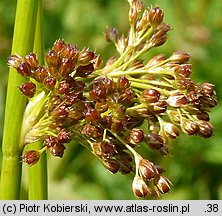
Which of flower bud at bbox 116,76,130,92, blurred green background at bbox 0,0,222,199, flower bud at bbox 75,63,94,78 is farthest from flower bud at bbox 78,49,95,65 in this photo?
blurred green background at bbox 0,0,222,199

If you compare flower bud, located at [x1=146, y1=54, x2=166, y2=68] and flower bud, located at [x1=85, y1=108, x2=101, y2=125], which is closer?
flower bud, located at [x1=85, y1=108, x2=101, y2=125]

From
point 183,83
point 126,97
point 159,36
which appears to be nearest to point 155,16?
point 159,36

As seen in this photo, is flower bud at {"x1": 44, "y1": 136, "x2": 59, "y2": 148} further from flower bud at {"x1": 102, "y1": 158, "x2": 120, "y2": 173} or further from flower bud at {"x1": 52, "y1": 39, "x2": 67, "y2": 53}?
flower bud at {"x1": 52, "y1": 39, "x2": 67, "y2": 53}

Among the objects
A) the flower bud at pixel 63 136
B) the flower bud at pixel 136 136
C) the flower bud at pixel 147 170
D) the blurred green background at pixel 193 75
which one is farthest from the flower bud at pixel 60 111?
the blurred green background at pixel 193 75

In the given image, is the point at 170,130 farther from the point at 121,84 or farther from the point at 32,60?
the point at 32,60

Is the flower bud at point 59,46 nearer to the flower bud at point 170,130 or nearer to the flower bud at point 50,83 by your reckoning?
the flower bud at point 50,83

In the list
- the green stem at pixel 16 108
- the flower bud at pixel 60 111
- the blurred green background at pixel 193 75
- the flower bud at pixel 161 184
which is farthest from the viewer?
the blurred green background at pixel 193 75

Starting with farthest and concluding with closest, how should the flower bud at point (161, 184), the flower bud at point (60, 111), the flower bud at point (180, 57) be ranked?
1. the flower bud at point (180, 57)
2. the flower bud at point (161, 184)
3. the flower bud at point (60, 111)
